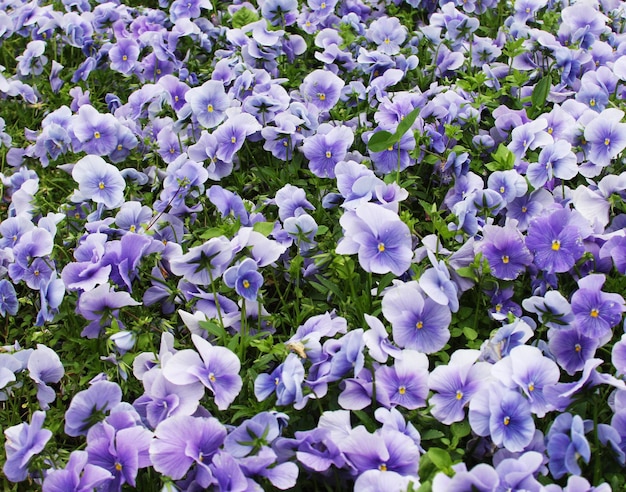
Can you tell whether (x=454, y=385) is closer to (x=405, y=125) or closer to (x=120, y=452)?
(x=120, y=452)

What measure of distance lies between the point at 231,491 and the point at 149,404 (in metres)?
0.37

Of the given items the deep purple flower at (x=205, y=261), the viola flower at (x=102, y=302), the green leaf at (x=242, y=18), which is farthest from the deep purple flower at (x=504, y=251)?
the green leaf at (x=242, y=18)

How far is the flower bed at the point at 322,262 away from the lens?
6.10 feet

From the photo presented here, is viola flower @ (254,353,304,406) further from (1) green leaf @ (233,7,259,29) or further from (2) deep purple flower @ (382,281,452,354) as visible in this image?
(1) green leaf @ (233,7,259,29)

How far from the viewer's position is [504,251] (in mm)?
2260

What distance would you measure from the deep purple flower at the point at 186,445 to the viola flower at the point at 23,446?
33cm

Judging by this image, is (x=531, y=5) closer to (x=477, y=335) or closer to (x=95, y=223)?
(x=477, y=335)

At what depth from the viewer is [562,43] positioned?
11.4 ft

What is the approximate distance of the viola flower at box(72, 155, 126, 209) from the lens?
2.68 metres

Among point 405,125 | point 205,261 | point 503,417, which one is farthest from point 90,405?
point 405,125

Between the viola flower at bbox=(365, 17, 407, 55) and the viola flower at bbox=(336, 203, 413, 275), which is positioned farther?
the viola flower at bbox=(365, 17, 407, 55)

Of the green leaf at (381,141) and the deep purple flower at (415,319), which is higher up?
the green leaf at (381,141)

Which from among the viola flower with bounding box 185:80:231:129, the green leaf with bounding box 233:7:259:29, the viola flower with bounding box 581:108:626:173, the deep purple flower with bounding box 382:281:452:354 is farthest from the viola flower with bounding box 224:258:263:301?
the green leaf with bounding box 233:7:259:29

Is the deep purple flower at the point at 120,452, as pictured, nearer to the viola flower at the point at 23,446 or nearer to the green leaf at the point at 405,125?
the viola flower at the point at 23,446
